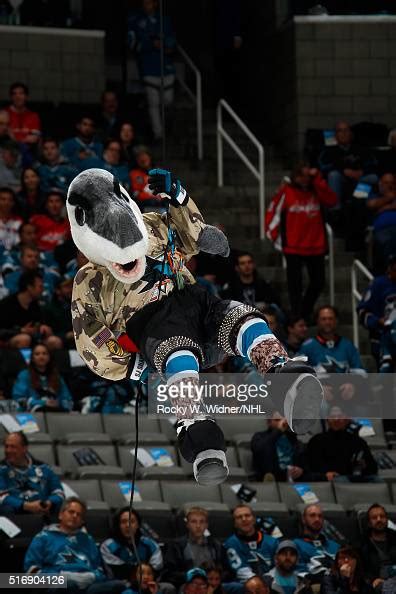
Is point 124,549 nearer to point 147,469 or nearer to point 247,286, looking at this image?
point 147,469

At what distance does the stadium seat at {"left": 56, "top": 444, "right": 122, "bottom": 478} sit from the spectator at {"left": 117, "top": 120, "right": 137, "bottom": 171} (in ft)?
9.97

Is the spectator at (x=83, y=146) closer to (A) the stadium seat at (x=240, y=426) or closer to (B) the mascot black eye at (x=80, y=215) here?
(A) the stadium seat at (x=240, y=426)

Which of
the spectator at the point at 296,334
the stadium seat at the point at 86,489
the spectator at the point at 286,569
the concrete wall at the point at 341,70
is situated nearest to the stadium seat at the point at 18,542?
the stadium seat at the point at 86,489

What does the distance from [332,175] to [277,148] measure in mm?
1703

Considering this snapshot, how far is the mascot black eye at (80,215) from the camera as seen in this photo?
6.16 m

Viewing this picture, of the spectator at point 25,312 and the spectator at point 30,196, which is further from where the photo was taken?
the spectator at point 30,196

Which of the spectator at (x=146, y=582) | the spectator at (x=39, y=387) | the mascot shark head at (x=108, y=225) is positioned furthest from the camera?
the spectator at (x=39, y=387)

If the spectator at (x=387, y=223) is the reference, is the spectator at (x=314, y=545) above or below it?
below

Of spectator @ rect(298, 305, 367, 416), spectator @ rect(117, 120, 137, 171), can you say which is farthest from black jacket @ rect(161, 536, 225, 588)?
→ spectator @ rect(117, 120, 137, 171)

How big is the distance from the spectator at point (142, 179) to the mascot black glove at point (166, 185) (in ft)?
18.0

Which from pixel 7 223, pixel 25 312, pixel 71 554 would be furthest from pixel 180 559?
pixel 7 223

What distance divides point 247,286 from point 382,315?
0.97 m

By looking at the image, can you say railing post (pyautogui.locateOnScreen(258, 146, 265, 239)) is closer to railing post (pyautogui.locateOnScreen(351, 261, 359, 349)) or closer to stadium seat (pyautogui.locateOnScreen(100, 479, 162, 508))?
railing post (pyautogui.locateOnScreen(351, 261, 359, 349))

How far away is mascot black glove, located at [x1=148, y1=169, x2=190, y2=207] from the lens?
6.19m
